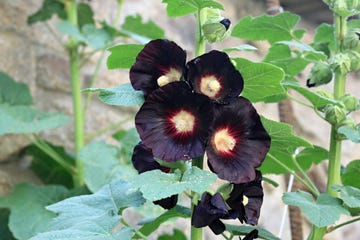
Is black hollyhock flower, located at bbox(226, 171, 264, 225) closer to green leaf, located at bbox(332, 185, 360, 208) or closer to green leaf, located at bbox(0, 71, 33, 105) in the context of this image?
green leaf, located at bbox(332, 185, 360, 208)

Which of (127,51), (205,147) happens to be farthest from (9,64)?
(205,147)

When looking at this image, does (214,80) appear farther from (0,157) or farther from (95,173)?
(0,157)

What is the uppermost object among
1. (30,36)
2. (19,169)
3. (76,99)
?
(30,36)

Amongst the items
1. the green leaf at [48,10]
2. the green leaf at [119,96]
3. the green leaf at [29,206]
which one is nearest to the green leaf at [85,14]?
the green leaf at [48,10]

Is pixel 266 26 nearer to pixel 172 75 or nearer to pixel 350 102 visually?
pixel 350 102

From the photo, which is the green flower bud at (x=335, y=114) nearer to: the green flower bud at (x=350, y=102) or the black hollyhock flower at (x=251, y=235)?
the green flower bud at (x=350, y=102)

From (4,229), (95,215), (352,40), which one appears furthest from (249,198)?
(4,229)
